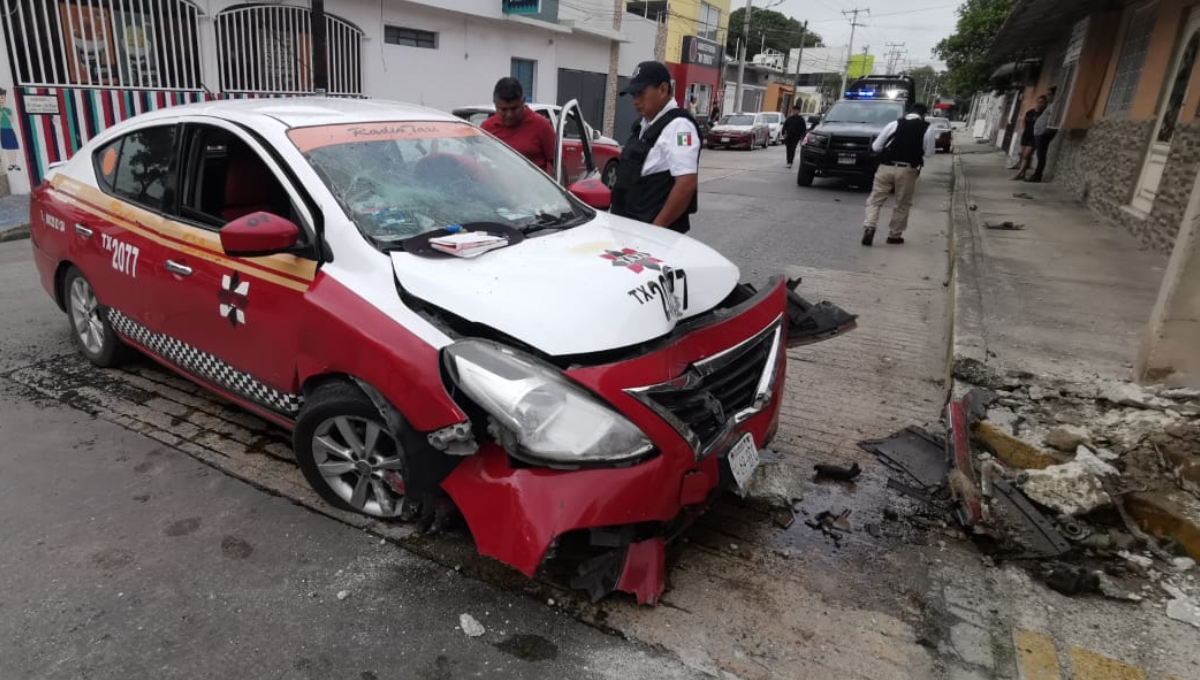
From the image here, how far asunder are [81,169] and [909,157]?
8.37m

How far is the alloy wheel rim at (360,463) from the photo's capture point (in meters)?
2.80

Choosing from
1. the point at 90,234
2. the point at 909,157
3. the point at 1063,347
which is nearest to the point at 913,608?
the point at 1063,347

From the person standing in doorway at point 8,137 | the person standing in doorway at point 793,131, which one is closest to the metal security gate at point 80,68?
the person standing in doorway at point 8,137

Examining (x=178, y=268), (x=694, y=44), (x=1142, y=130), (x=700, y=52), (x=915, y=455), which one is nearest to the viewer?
(x=178, y=268)

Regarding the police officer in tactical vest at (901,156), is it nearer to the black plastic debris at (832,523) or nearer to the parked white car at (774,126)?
the black plastic debris at (832,523)

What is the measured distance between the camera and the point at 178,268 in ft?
11.2

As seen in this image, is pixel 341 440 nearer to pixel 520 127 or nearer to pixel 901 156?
pixel 520 127

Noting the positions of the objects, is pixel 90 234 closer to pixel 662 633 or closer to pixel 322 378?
pixel 322 378

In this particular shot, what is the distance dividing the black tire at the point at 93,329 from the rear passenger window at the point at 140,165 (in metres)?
0.64

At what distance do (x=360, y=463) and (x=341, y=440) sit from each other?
0.14 metres

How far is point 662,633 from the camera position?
2443 millimetres

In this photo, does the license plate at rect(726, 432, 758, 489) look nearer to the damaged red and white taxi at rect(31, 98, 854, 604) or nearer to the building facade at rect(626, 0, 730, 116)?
the damaged red and white taxi at rect(31, 98, 854, 604)

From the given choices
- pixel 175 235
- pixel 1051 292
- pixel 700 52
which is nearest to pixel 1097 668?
pixel 175 235

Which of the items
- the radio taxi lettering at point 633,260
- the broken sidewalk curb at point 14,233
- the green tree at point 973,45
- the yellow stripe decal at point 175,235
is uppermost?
the green tree at point 973,45
